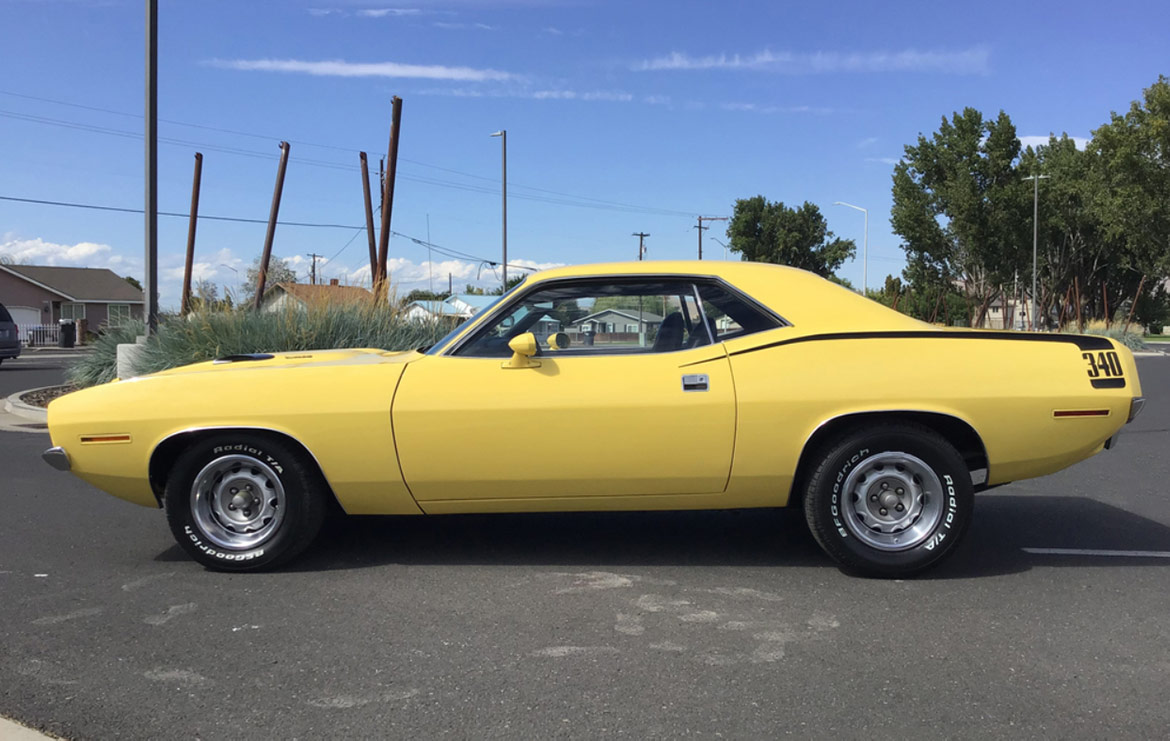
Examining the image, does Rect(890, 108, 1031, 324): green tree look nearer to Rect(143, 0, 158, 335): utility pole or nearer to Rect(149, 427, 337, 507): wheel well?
Rect(143, 0, 158, 335): utility pole

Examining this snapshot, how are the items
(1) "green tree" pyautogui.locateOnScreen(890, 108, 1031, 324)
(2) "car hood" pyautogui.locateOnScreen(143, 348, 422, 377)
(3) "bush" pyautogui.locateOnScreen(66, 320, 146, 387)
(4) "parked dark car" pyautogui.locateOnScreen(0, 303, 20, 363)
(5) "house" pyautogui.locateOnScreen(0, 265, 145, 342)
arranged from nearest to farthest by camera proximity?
(2) "car hood" pyautogui.locateOnScreen(143, 348, 422, 377) < (3) "bush" pyautogui.locateOnScreen(66, 320, 146, 387) < (4) "parked dark car" pyautogui.locateOnScreen(0, 303, 20, 363) < (1) "green tree" pyautogui.locateOnScreen(890, 108, 1031, 324) < (5) "house" pyautogui.locateOnScreen(0, 265, 145, 342)

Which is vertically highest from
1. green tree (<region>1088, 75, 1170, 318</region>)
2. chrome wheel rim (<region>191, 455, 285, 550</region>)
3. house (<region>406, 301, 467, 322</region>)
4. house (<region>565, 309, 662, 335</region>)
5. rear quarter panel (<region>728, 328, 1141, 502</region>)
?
green tree (<region>1088, 75, 1170, 318</region>)

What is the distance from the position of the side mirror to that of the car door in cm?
2

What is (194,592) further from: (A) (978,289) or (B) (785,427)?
(A) (978,289)

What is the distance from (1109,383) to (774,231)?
5728 cm

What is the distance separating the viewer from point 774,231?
197 feet

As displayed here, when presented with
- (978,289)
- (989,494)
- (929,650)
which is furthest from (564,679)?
(978,289)

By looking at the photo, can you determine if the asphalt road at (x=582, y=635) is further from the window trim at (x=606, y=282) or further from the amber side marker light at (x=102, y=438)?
the window trim at (x=606, y=282)

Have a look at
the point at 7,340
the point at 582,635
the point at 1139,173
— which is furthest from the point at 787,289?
the point at 1139,173

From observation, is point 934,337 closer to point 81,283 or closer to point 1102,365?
point 1102,365

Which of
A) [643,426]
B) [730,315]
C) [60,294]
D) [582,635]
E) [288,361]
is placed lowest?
[582,635]

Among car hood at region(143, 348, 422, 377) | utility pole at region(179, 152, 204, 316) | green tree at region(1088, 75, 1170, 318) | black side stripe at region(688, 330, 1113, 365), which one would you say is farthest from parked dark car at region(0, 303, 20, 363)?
green tree at region(1088, 75, 1170, 318)

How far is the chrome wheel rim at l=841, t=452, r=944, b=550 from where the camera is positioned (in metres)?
4.39

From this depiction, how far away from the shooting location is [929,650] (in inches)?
139
